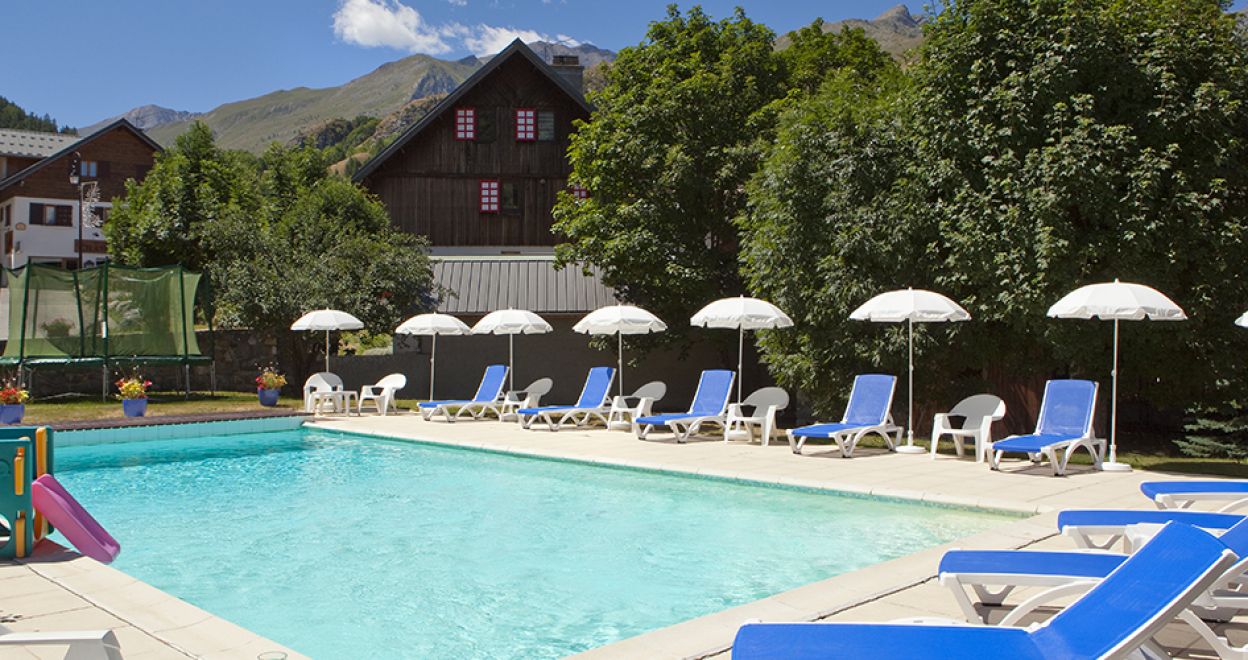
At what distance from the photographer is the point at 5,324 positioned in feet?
76.8

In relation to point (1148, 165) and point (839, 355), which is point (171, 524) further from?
point (1148, 165)

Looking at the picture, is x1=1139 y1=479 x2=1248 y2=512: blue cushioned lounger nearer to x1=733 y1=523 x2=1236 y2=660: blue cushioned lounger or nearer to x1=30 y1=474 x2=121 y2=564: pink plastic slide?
x1=733 y1=523 x2=1236 y2=660: blue cushioned lounger

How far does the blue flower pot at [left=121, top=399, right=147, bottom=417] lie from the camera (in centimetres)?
1680

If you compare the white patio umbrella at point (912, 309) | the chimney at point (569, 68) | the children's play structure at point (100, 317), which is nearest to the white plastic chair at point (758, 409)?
the white patio umbrella at point (912, 309)

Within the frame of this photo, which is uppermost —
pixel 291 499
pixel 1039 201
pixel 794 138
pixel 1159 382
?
pixel 794 138

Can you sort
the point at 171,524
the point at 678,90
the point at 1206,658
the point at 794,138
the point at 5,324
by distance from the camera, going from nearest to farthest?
the point at 1206,658, the point at 171,524, the point at 794,138, the point at 678,90, the point at 5,324

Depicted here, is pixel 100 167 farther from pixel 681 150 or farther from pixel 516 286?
pixel 681 150

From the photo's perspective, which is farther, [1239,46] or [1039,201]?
[1239,46]

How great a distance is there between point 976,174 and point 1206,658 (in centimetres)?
1017

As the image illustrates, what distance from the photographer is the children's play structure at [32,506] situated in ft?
20.4

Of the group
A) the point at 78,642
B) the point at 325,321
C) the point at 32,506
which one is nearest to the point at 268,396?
the point at 325,321

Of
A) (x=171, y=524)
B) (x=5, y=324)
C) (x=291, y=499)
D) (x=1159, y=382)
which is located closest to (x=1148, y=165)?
(x=1159, y=382)

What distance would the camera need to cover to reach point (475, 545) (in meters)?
8.32

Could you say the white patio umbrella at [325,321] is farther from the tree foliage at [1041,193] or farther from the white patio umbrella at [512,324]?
the tree foliage at [1041,193]
